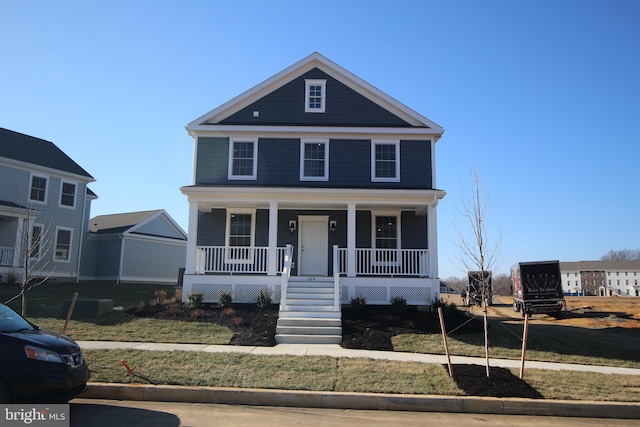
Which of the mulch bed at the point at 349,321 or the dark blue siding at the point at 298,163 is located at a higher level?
the dark blue siding at the point at 298,163

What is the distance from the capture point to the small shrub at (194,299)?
15.3 meters

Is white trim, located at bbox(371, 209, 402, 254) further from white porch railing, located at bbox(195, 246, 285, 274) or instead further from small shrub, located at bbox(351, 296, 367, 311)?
white porch railing, located at bbox(195, 246, 285, 274)

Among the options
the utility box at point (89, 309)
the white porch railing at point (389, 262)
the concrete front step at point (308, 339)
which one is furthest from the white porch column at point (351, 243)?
the utility box at point (89, 309)

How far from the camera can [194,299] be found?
1537 centimetres

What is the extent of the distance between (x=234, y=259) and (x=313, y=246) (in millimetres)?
2962

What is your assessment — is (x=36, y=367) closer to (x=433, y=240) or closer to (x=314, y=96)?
(x=433, y=240)

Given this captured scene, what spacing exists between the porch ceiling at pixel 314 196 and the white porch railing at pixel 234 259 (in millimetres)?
1705

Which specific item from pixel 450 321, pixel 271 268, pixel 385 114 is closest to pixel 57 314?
pixel 271 268

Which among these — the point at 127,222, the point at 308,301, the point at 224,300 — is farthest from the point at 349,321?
the point at 127,222

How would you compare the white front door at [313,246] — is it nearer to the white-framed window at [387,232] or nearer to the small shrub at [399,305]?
the white-framed window at [387,232]

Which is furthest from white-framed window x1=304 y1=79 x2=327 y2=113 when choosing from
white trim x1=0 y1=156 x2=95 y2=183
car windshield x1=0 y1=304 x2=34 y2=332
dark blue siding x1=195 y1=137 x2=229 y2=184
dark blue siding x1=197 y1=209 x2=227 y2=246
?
white trim x1=0 y1=156 x2=95 y2=183

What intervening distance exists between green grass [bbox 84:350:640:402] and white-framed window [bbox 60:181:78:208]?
19182 millimetres

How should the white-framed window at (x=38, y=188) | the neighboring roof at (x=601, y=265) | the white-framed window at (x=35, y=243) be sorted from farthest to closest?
the neighboring roof at (x=601, y=265) → the white-framed window at (x=38, y=188) → the white-framed window at (x=35, y=243)

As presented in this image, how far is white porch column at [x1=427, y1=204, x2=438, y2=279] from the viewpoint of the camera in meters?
16.1
